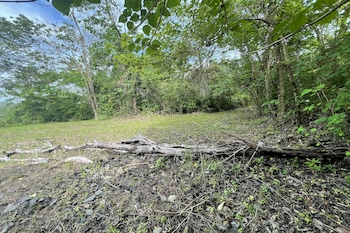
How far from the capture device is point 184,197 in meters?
1.26

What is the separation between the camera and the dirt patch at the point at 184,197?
3.38 feet

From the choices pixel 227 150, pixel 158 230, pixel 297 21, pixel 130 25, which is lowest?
pixel 158 230

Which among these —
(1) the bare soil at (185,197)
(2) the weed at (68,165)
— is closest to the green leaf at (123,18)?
(1) the bare soil at (185,197)

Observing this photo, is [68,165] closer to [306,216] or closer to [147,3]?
[147,3]

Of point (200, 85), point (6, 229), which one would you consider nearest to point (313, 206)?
point (6, 229)

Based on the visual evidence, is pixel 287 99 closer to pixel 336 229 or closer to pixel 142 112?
pixel 336 229

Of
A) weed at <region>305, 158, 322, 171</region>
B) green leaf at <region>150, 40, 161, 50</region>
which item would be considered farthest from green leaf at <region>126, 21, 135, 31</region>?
weed at <region>305, 158, 322, 171</region>

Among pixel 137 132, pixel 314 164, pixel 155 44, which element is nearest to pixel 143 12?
pixel 155 44

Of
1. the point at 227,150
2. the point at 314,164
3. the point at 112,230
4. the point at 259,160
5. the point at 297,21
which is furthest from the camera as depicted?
the point at 227,150

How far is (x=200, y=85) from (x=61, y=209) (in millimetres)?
7196

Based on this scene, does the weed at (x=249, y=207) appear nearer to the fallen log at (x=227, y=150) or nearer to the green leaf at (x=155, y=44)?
the fallen log at (x=227, y=150)

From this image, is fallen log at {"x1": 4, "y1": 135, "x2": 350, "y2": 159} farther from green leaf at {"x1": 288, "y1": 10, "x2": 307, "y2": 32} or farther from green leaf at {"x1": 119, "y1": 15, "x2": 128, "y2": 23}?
green leaf at {"x1": 119, "y1": 15, "x2": 128, "y2": 23}

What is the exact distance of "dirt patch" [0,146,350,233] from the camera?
40.6 inches

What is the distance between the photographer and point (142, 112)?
7.79 meters
